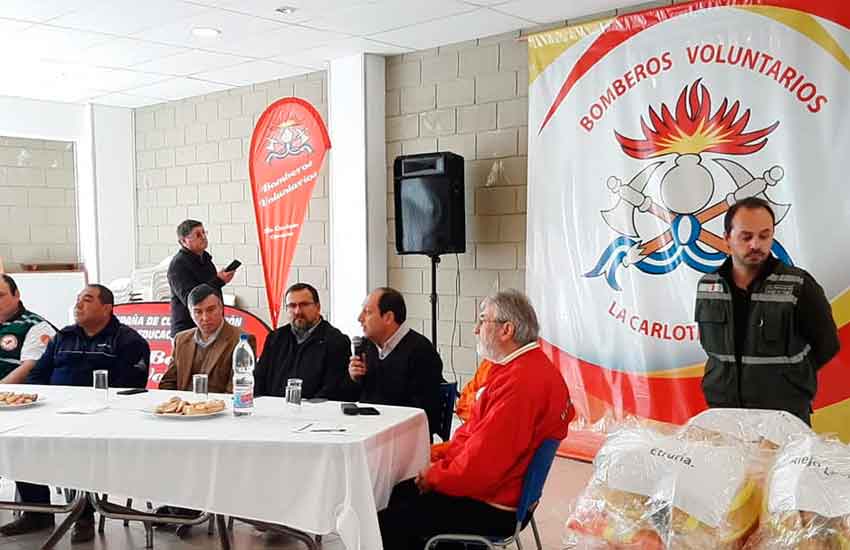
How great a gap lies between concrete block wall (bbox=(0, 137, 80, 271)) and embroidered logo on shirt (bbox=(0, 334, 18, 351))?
430 cm

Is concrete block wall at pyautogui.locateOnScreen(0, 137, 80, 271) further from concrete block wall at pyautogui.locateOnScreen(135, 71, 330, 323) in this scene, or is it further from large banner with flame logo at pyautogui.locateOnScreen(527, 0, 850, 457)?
large banner with flame logo at pyautogui.locateOnScreen(527, 0, 850, 457)

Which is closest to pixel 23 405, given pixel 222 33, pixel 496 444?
pixel 496 444

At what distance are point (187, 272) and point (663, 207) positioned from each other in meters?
3.07

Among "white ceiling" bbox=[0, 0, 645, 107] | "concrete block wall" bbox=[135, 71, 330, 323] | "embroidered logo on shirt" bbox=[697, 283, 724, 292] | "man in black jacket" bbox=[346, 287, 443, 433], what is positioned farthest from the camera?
"concrete block wall" bbox=[135, 71, 330, 323]

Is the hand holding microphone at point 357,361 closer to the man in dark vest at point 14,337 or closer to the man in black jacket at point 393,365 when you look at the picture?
the man in black jacket at point 393,365

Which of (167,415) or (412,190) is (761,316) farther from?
(412,190)

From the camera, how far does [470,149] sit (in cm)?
Answer: 560

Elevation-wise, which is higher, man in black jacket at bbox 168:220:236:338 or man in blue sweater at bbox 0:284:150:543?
man in black jacket at bbox 168:220:236:338

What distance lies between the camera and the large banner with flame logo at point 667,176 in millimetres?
4043

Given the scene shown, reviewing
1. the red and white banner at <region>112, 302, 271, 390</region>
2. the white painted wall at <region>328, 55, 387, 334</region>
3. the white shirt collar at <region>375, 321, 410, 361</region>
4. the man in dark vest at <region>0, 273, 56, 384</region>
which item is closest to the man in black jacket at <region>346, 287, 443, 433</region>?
the white shirt collar at <region>375, 321, 410, 361</region>

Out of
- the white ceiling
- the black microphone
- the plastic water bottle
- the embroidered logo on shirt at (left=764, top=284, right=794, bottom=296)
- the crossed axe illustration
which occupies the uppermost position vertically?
the white ceiling

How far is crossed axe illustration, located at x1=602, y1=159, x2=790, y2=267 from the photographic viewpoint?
423 centimetres

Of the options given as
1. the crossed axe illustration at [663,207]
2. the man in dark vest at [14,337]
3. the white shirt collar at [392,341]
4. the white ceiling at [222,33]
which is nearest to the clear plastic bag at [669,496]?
the white shirt collar at [392,341]

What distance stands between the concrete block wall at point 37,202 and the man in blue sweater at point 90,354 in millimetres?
4526
